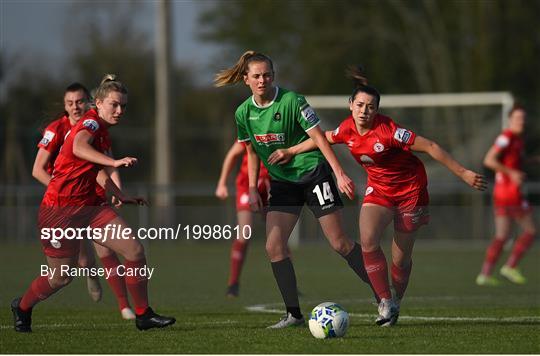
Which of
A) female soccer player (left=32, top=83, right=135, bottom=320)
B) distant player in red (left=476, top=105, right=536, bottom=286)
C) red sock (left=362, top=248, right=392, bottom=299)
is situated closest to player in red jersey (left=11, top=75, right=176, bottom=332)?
female soccer player (left=32, top=83, right=135, bottom=320)

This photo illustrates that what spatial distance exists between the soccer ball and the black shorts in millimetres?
1081

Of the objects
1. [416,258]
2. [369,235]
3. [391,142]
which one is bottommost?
[416,258]

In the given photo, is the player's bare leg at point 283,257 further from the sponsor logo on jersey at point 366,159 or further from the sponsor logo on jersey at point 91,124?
the sponsor logo on jersey at point 91,124

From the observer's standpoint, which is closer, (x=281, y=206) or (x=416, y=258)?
(x=281, y=206)

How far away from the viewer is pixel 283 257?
29.2ft

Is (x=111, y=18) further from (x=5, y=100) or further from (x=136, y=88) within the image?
(x=5, y=100)

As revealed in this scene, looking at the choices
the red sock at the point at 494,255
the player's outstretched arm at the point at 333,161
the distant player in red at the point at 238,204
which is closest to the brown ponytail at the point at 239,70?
the player's outstretched arm at the point at 333,161

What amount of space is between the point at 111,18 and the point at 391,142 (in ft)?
87.5

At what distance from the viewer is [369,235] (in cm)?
868

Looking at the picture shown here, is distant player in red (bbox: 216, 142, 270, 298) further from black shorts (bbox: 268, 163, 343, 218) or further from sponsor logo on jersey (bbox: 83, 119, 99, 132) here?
sponsor logo on jersey (bbox: 83, 119, 99, 132)

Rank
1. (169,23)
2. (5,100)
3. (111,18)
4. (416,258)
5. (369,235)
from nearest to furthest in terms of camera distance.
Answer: (369,235)
(416,258)
(169,23)
(5,100)
(111,18)

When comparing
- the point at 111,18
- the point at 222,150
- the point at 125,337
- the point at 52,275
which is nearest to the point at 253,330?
the point at 125,337

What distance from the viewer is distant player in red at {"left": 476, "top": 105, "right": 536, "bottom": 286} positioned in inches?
559

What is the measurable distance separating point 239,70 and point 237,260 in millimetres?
4181
